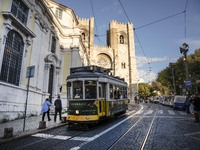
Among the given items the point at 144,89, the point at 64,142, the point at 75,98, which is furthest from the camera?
the point at 144,89

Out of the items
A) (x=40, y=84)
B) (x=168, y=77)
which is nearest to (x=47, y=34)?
(x=40, y=84)

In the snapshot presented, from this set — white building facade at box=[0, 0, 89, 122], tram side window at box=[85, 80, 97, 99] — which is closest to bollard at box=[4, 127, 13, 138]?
white building facade at box=[0, 0, 89, 122]

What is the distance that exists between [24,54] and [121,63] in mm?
49997

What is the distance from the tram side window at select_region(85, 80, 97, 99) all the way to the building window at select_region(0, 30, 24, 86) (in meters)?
5.97

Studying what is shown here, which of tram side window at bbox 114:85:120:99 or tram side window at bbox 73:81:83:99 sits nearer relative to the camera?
tram side window at bbox 73:81:83:99

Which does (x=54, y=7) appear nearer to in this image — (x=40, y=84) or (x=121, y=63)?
(x=40, y=84)

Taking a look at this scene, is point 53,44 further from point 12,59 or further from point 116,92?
point 116,92

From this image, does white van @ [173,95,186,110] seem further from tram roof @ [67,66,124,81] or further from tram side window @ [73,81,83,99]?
tram side window @ [73,81,83,99]

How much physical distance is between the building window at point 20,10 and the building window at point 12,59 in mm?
1400

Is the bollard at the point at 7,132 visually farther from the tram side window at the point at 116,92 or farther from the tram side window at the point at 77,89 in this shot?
the tram side window at the point at 116,92

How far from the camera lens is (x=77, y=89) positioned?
33.1 ft

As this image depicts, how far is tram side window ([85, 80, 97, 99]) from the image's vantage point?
9844 millimetres

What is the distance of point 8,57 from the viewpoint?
13133 millimetres

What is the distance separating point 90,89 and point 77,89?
70 cm
